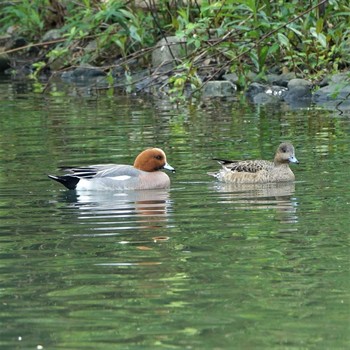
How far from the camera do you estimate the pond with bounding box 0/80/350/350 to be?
727 centimetres

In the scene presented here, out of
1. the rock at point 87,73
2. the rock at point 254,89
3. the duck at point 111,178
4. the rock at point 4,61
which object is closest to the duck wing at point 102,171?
the duck at point 111,178

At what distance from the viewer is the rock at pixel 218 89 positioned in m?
22.7

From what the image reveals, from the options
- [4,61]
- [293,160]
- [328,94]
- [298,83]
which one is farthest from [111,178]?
[4,61]

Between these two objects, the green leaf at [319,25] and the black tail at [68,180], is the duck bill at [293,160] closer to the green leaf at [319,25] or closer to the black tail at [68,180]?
the black tail at [68,180]

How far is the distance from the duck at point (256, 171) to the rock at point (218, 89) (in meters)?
9.09

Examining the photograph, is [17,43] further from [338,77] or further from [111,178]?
[111,178]

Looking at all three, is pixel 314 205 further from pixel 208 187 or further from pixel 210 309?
pixel 210 309

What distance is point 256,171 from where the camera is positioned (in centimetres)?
1344

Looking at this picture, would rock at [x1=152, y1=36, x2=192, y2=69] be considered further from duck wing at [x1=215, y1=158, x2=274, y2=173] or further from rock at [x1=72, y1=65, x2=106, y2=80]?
duck wing at [x1=215, y1=158, x2=274, y2=173]

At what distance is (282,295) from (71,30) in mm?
16315

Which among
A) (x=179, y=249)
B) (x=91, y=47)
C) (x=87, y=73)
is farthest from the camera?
(x=87, y=73)

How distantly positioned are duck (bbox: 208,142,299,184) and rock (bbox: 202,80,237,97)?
29.8ft

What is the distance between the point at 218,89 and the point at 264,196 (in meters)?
10.5

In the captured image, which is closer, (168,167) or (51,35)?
(168,167)
